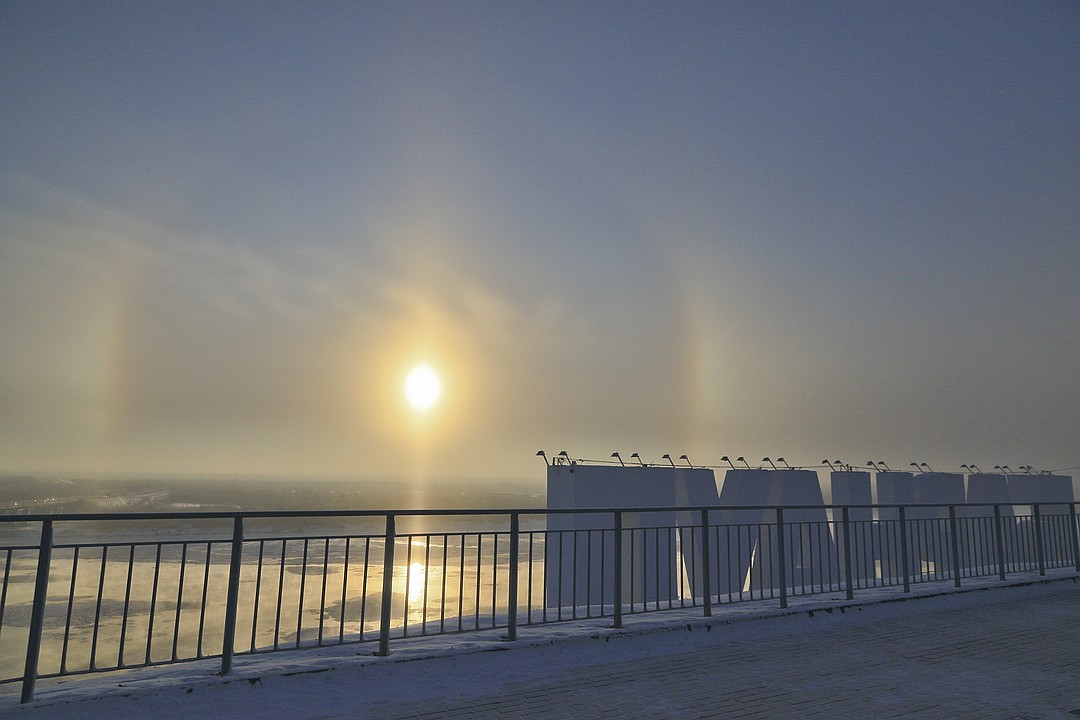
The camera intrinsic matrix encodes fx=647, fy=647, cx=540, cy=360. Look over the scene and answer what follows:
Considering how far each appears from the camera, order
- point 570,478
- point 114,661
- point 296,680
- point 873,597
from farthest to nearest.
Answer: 1. point 114,661
2. point 570,478
3. point 873,597
4. point 296,680

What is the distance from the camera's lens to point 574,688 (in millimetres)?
5430

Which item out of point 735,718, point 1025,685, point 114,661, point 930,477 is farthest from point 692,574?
point 114,661

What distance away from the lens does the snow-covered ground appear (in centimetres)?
479

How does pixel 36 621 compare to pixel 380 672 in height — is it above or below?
above

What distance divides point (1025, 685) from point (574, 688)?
3.89 metres

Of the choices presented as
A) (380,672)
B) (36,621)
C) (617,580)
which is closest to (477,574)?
(617,580)

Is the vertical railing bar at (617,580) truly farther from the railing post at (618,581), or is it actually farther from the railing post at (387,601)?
the railing post at (387,601)

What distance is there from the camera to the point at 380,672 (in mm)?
5629

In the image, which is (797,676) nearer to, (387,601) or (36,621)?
(387,601)

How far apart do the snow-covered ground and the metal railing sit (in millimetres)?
205

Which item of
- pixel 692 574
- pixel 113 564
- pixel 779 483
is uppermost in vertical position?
pixel 779 483

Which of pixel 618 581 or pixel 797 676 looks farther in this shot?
pixel 618 581

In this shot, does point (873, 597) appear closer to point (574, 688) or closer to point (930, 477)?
point (574, 688)

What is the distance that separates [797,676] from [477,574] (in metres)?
3.57
